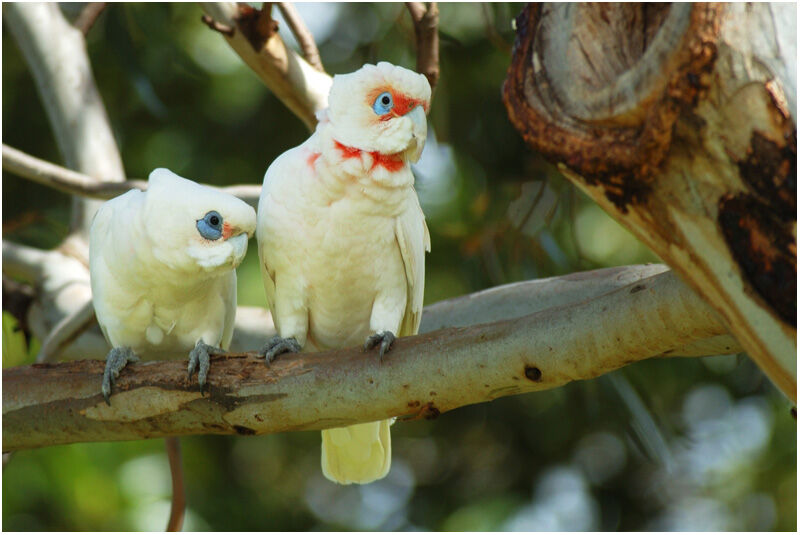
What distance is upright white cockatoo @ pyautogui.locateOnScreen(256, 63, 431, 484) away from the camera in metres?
2.22

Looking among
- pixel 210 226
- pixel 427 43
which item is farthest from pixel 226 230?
pixel 427 43

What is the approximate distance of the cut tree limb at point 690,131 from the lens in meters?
1.24

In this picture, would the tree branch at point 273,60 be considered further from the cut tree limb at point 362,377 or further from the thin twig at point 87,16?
the cut tree limb at point 362,377

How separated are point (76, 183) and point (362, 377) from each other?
164cm

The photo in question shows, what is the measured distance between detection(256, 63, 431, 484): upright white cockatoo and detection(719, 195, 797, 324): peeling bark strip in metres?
1.06

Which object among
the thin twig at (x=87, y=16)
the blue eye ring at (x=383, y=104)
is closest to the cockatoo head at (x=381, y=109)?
the blue eye ring at (x=383, y=104)

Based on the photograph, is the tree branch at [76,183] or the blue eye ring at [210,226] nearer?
the blue eye ring at [210,226]

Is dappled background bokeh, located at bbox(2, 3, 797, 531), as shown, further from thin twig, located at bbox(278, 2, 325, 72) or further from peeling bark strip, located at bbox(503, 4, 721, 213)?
peeling bark strip, located at bbox(503, 4, 721, 213)

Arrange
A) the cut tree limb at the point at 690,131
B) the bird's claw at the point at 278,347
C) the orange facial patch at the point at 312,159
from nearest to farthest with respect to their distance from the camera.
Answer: the cut tree limb at the point at 690,131
the bird's claw at the point at 278,347
the orange facial patch at the point at 312,159

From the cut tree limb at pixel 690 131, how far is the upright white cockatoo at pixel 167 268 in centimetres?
86

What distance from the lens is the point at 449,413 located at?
15.0 ft

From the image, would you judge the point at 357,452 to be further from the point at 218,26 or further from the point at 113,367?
the point at 218,26

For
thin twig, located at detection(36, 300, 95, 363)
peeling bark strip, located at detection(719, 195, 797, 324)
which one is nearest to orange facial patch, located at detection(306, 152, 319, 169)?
thin twig, located at detection(36, 300, 95, 363)

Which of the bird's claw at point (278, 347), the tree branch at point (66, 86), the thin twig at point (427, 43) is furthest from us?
the tree branch at point (66, 86)
